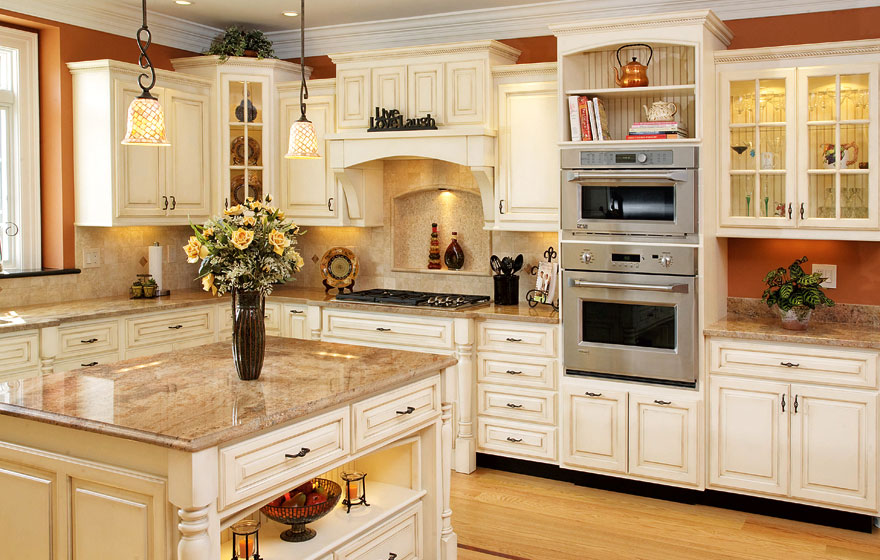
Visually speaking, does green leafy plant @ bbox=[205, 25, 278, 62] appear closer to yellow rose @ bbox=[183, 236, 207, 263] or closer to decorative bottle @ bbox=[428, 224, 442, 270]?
decorative bottle @ bbox=[428, 224, 442, 270]

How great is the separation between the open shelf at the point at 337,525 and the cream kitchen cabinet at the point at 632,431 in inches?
60.7

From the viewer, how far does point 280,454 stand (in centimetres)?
250

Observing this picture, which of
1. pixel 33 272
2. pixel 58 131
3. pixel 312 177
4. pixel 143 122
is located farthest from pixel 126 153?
pixel 143 122

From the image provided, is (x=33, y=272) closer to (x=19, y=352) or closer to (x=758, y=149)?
(x=19, y=352)

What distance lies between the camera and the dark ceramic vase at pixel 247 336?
2.88 m

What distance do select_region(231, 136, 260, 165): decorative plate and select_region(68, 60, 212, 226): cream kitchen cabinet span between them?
0.81 feet

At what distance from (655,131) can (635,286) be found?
Result: 82 cm

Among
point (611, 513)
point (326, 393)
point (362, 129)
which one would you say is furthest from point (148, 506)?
point (362, 129)

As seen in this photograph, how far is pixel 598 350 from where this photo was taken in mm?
4484

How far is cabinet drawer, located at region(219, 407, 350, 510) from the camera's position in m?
2.31

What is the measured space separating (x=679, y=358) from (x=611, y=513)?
88 cm

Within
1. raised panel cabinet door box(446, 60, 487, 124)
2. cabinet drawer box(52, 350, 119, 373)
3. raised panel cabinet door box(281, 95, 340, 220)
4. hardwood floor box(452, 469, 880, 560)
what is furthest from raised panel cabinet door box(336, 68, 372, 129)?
hardwood floor box(452, 469, 880, 560)

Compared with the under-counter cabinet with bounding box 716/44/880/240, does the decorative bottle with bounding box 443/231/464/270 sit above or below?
below

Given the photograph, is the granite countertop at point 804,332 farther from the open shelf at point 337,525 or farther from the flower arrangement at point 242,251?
the flower arrangement at point 242,251
